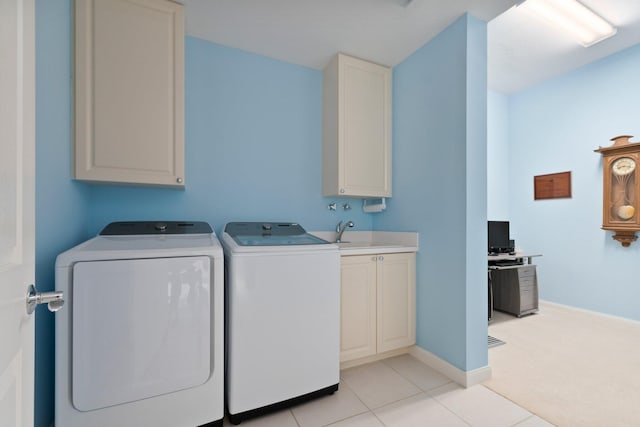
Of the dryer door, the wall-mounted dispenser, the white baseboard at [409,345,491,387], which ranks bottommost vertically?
the white baseboard at [409,345,491,387]

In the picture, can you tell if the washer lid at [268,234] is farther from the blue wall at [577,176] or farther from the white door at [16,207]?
the blue wall at [577,176]

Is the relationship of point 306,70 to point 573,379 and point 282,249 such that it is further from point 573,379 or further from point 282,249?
point 573,379

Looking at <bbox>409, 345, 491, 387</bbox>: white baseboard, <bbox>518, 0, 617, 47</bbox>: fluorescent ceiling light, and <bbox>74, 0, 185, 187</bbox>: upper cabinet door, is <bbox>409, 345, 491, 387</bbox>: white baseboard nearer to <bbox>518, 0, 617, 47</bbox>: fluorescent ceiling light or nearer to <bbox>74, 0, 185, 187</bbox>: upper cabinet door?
<bbox>74, 0, 185, 187</bbox>: upper cabinet door

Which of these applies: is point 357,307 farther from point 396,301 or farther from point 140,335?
point 140,335

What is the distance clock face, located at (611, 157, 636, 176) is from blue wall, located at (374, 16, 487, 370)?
91.5 inches

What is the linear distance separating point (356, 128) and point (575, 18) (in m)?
2.23

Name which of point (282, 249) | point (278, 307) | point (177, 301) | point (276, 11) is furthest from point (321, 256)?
point (276, 11)

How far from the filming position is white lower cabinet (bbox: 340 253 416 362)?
200 centimetres

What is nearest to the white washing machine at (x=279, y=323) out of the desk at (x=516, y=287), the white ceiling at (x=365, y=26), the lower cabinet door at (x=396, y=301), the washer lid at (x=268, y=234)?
the washer lid at (x=268, y=234)

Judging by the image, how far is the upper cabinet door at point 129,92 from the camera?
5.06 ft

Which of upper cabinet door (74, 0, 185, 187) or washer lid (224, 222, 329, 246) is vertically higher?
upper cabinet door (74, 0, 185, 187)

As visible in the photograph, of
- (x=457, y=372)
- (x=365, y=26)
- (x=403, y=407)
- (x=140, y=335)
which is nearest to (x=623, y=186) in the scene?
(x=457, y=372)

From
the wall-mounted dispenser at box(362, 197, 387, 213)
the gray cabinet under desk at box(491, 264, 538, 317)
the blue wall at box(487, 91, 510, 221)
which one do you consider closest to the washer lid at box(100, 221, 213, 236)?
the wall-mounted dispenser at box(362, 197, 387, 213)

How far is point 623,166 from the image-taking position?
294 centimetres
